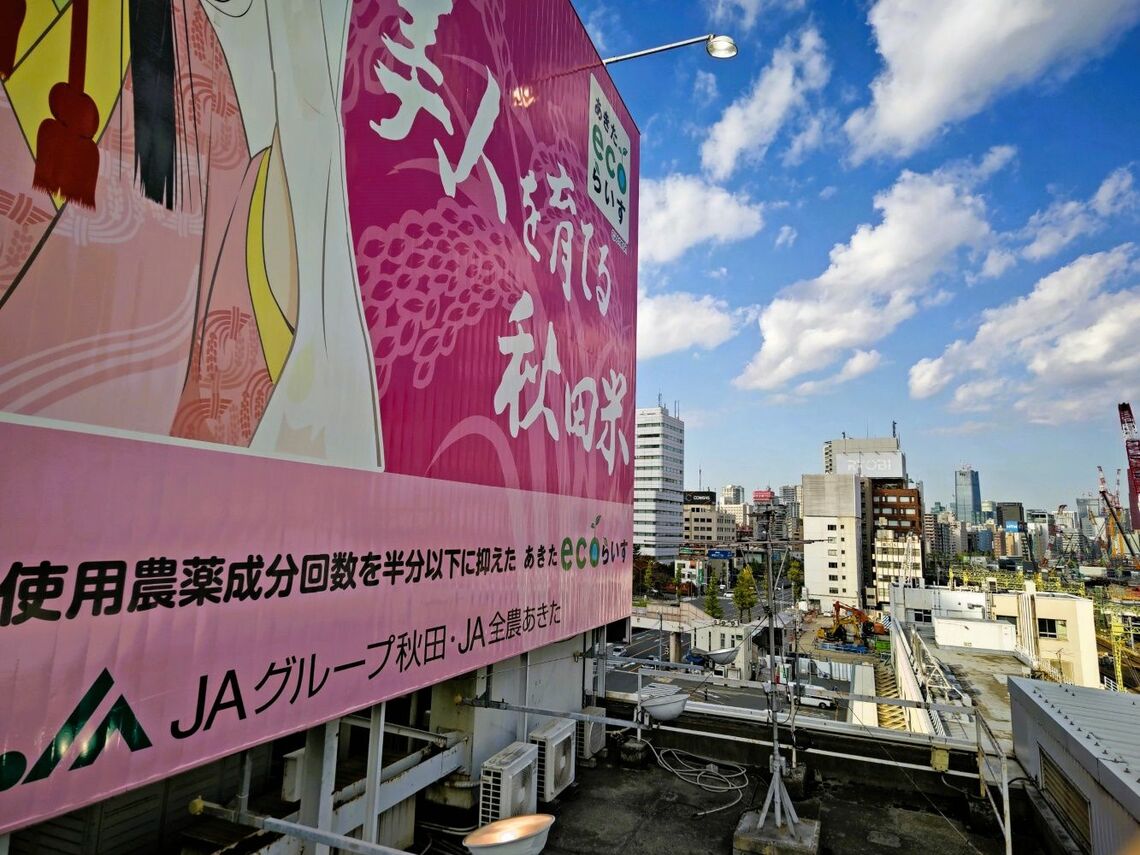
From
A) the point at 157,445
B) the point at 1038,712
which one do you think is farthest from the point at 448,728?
the point at 1038,712

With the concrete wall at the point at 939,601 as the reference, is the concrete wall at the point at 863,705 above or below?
below

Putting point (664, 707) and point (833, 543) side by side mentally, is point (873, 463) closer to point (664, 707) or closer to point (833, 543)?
point (833, 543)

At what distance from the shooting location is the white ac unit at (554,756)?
796 centimetres

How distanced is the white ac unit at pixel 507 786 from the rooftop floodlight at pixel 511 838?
335 cm

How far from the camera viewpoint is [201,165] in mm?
3736

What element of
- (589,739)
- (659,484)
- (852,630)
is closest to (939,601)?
(852,630)

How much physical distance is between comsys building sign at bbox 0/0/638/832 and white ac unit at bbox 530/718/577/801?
1.66 m

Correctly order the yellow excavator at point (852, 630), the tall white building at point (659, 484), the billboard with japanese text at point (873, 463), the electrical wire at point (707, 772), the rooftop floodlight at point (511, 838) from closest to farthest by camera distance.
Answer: the rooftop floodlight at point (511, 838)
the electrical wire at point (707, 772)
the yellow excavator at point (852, 630)
the tall white building at point (659, 484)
the billboard with japanese text at point (873, 463)

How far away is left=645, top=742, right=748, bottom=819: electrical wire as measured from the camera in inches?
331

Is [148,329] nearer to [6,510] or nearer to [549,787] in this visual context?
[6,510]

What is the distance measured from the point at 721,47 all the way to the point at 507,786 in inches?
395

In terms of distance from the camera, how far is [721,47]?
8570 millimetres

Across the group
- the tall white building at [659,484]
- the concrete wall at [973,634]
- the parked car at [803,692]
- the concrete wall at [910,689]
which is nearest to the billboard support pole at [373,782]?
the parked car at [803,692]

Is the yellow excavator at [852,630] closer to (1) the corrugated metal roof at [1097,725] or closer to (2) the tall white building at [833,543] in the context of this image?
(2) the tall white building at [833,543]
